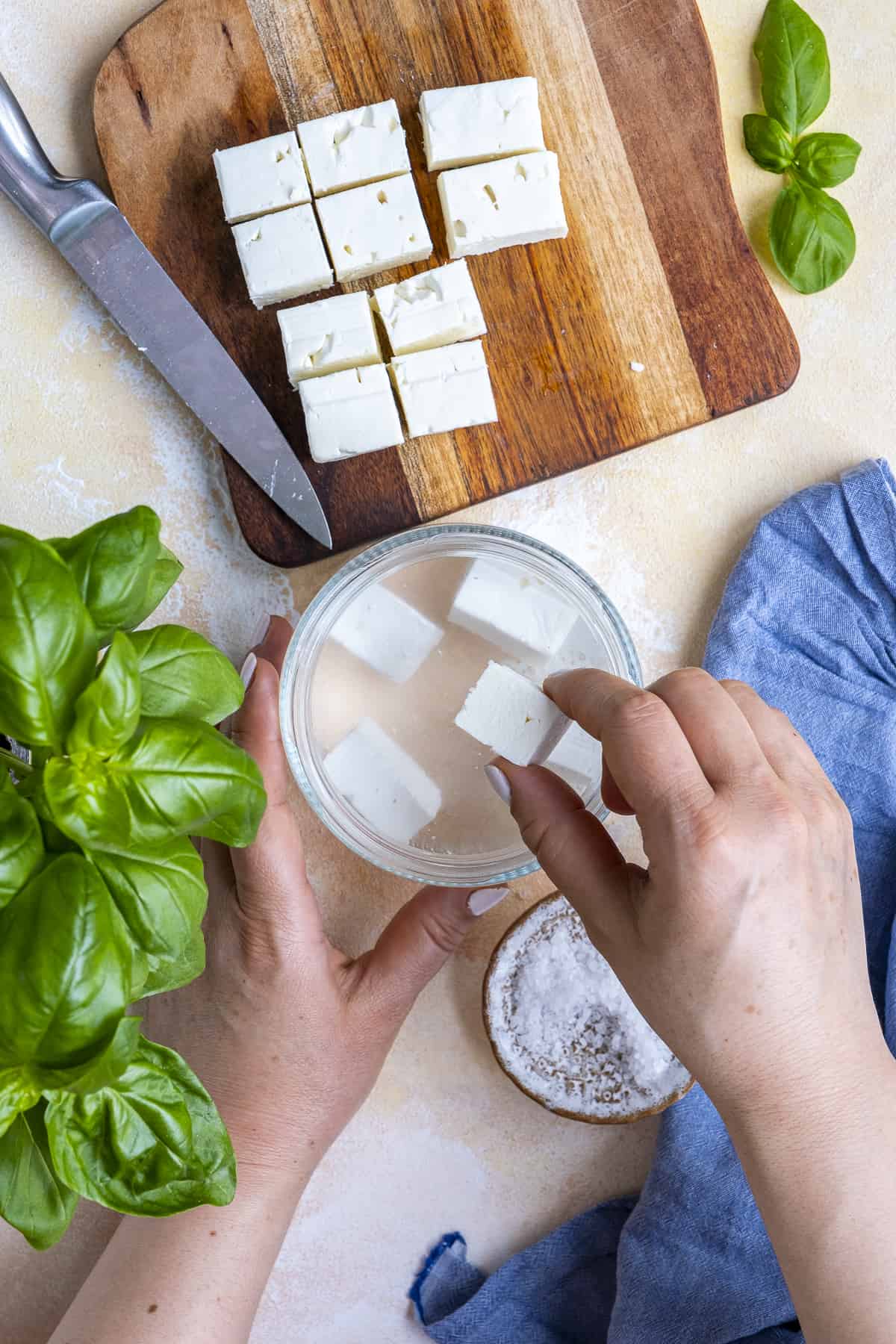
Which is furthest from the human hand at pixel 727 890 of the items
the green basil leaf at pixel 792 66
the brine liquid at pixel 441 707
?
the green basil leaf at pixel 792 66

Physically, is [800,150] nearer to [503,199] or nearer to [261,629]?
[503,199]

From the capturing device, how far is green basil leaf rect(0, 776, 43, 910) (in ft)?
2.11

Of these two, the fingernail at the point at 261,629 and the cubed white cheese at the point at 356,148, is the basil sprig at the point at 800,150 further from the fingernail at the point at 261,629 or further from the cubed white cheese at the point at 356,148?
the fingernail at the point at 261,629

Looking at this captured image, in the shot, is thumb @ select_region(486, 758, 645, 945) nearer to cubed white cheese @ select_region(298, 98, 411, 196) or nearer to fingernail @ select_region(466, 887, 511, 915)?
fingernail @ select_region(466, 887, 511, 915)

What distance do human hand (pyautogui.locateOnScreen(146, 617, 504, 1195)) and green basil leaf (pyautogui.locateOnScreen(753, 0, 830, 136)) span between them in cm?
90

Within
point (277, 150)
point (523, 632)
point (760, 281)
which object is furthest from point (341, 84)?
point (523, 632)

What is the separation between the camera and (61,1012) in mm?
620

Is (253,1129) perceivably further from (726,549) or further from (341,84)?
(341,84)

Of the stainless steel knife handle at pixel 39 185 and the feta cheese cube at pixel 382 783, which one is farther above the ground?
the stainless steel knife handle at pixel 39 185

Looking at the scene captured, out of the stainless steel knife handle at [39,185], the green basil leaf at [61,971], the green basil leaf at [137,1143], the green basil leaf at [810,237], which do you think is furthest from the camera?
the green basil leaf at [810,237]

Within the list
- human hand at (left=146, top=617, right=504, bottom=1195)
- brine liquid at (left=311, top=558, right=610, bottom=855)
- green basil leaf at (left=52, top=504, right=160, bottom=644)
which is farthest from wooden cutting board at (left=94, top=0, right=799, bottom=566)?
green basil leaf at (left=52, top=504, right=160, bottom=644)

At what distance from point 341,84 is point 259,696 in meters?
0.75

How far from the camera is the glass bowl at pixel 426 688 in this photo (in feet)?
3.89

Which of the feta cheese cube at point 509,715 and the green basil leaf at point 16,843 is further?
the feta cheese cube at point 509,715
